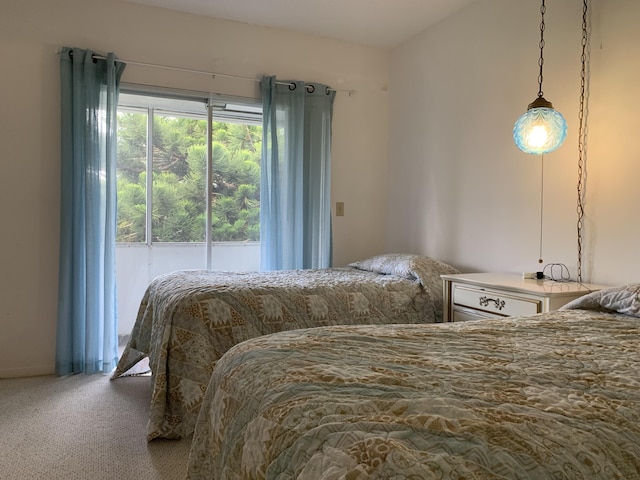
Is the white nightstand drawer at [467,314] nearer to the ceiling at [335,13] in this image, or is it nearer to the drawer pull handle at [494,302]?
the drawer pull handle at [494,302]

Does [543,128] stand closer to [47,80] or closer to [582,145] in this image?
[582,145]

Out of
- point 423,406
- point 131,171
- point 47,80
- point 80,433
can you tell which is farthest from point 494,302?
point 47,80

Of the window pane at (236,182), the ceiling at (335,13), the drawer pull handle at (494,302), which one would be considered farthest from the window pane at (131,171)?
the drawer pull handle at (494,302)

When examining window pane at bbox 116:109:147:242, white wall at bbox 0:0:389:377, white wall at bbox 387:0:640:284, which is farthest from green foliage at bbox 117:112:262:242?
white wall at bbox 387:0:640:284

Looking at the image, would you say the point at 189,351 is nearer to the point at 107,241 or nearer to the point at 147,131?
the point at 107,241

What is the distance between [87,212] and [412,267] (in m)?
2.17

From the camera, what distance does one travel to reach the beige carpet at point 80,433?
6.60ft

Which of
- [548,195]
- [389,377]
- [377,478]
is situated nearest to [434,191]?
[548,195]

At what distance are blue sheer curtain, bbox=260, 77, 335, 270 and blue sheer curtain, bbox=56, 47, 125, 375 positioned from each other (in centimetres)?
Result: 109

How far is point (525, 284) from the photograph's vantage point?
2434mm

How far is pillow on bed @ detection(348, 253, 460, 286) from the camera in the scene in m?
3.08

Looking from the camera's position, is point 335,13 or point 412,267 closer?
point 412,267

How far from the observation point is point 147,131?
12.7 ft

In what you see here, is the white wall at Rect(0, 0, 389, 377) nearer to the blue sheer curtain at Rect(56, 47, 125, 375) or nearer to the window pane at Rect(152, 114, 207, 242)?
the blue sheer curtain at Rect(56, 47, 125, 375)
